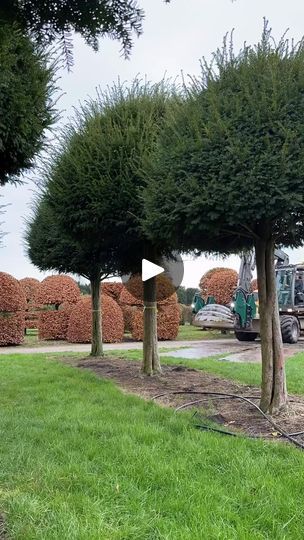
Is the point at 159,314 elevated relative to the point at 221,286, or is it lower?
lower

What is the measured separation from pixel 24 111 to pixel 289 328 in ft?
40.2

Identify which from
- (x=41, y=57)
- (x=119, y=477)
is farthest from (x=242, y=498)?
(x=41, y=57)

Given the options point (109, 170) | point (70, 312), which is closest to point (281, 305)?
point (70, 312)

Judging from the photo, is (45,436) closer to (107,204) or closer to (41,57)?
(41,57)

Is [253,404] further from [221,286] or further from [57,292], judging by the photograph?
[221,286]

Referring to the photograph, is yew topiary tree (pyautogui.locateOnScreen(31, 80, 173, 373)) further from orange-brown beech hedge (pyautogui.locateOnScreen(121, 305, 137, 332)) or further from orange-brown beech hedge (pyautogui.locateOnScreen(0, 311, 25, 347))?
orange-brown beech hedge (pyautogui.locateOnScreen(121, 305, 137, 332))

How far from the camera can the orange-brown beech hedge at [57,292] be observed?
16.7m

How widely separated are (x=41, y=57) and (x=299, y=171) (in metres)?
2.30

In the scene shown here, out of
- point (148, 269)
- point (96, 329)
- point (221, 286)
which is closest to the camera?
point (148, 269)

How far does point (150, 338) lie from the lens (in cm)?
791

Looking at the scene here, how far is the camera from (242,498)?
2635 millimetres

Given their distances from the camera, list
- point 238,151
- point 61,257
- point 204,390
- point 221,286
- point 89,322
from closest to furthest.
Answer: point 238,151, point 204,390, point 61,257, point 89,322, point 221,286

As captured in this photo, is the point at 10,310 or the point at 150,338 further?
the point at 10,310

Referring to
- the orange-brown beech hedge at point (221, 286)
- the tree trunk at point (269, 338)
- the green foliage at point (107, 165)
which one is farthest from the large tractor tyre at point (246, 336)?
the tree trunk at point (269, 338)
